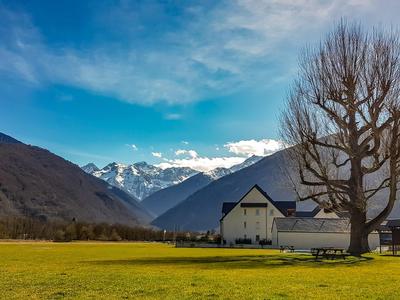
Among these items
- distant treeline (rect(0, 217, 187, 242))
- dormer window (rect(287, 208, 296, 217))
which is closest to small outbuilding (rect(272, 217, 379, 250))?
dormer window (rect(287, 208, 296, 217))

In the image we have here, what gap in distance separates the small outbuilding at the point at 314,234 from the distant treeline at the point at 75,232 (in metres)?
40.5

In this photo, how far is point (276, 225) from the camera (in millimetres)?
93375

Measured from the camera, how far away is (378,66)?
39719mm

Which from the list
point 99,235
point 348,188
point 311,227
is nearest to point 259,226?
point 311,227

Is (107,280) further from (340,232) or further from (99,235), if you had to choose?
(99,235)

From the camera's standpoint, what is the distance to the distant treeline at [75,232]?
131175 mm

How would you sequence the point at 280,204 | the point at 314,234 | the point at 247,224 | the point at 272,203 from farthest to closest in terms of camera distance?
the point at 280,204 → the point at 272,203 → the point at 247,224 → the point at 314,234

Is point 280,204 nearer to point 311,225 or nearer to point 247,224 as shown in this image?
point 247,224

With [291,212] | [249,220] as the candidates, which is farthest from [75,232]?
[291,212]

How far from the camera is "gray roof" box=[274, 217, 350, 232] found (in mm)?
90312

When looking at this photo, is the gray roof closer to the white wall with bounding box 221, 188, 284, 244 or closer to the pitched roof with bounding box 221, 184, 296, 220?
the white wall with bounding box 221, 188, 284, 244

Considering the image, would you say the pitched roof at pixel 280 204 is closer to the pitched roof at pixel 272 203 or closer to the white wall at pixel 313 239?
the pitched roof at pixel 272 203

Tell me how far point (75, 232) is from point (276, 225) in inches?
2358

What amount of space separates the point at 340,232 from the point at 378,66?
54612 mm
